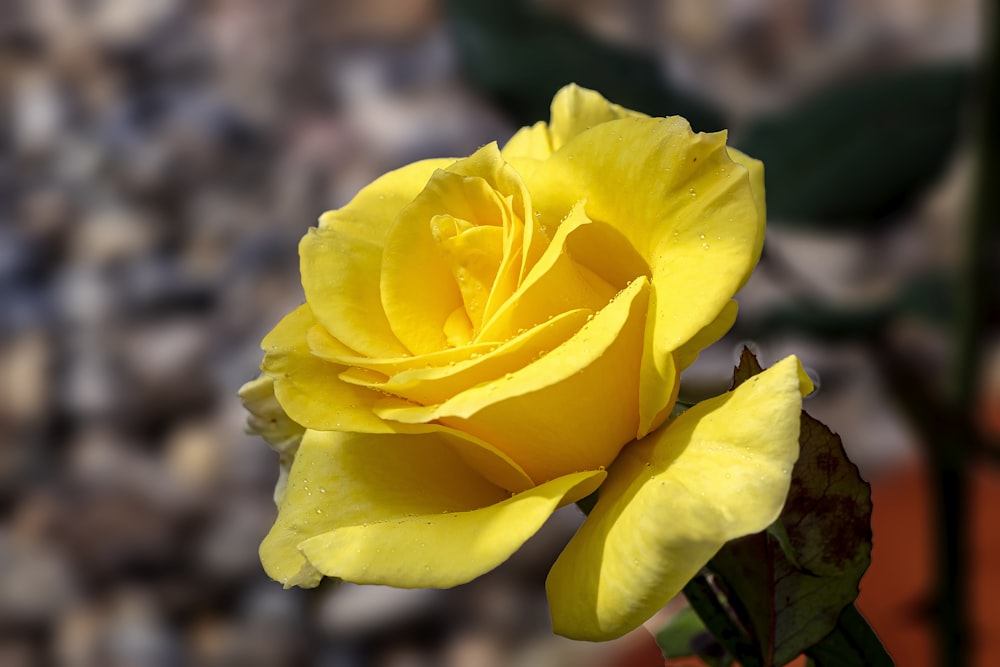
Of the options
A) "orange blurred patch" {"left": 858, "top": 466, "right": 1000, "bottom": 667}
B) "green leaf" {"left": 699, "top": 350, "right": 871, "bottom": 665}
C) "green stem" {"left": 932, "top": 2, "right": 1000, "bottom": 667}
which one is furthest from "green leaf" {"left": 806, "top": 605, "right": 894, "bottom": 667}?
"orange blurred patch" {"left": 858, "top": 466, "right": 1000, "bottom": 667}

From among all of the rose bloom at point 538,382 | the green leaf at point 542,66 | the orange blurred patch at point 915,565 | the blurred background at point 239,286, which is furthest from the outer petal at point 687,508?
the orange blurred patch at point 915,565

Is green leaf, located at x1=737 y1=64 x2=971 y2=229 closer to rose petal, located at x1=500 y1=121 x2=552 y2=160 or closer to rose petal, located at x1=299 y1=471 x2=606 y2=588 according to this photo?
rose petal, located at x1=500 y1=121 x2=552 y2=160

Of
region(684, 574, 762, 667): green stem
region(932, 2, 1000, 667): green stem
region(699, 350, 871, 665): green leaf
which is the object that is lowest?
region(932, 2, 1000, 667): green stem

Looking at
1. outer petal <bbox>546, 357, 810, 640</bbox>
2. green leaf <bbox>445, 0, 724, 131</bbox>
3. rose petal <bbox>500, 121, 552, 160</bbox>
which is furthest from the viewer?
green leaf <bbox>445, 0, 724, 131</bbox>

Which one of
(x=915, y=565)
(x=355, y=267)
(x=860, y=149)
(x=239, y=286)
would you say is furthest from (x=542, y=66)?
(x=239, y=286)

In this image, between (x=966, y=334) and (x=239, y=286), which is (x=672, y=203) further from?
(x=239, y=286)

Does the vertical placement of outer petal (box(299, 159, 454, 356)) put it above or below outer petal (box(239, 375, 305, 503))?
above

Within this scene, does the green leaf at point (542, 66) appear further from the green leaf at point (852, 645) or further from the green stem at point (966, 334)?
the green leaf at point (852, 645)
